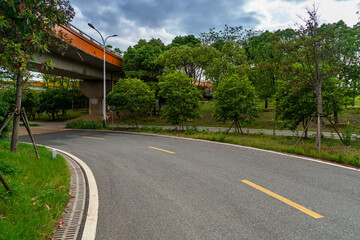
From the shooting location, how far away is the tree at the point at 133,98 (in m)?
20.3

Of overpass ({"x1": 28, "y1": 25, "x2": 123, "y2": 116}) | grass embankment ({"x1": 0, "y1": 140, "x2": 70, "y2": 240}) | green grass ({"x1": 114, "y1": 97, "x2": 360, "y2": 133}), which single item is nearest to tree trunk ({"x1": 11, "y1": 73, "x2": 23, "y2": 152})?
grass embankment ({"x1": 0, "y1": 140, "x2": 70, "y2": 240})

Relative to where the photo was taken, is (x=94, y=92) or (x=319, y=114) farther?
(x=94, y=92)

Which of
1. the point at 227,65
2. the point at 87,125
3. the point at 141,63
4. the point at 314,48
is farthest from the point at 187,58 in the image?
the point at 314,48

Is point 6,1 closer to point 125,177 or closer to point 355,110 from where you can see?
point 125,177

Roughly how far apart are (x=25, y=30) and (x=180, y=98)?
14246 mm

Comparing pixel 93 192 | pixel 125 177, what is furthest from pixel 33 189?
pixel 125 177

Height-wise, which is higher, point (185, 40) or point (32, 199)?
point (185, 40)

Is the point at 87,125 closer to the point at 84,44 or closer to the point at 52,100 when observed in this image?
the point at 84,44

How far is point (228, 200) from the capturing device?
4238mm

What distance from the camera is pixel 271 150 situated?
372 inches

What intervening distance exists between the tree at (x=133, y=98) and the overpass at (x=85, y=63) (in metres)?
4.63

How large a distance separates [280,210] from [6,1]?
5.44 meters

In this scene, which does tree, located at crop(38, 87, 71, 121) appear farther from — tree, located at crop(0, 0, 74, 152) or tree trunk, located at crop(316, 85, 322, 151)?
tree trunk, located at crop(316, 85, 322, 151)

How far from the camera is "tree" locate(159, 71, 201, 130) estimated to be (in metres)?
17.3
